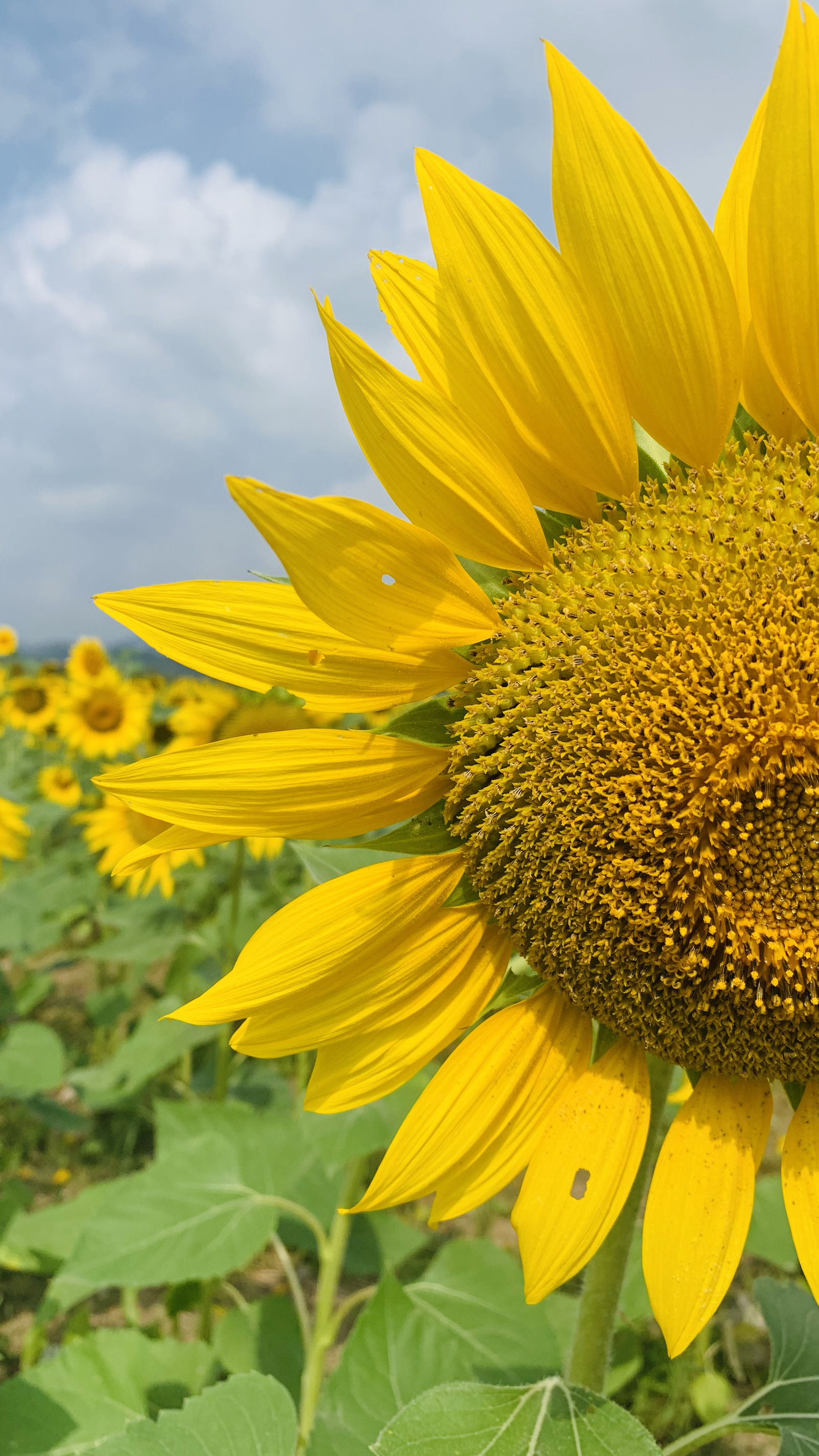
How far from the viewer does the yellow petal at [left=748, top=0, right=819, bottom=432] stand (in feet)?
3.21

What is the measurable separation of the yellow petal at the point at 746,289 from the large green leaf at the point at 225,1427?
1.47m

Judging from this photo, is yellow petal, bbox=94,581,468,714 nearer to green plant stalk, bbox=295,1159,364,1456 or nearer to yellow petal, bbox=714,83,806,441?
yellow petal, bbox=714,83,806,441

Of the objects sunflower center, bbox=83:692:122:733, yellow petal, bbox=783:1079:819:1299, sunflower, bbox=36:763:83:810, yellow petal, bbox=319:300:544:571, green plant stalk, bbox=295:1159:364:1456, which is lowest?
green plant stalk, bbox=295:1159:364:1456

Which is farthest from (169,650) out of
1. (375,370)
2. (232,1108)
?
(232,1108)

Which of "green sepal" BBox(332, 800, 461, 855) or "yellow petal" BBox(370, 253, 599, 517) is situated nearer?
"yellow petal" BBox(370, 253, 599, 517)

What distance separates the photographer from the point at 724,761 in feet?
3.49

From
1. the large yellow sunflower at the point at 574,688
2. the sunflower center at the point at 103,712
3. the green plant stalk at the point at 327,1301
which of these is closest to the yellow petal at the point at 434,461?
the large yellow sunflower at the point at 574,688

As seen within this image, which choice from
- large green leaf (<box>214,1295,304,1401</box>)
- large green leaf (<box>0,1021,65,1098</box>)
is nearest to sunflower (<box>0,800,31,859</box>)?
large green leaf (<box>0,1021,65,1098</box>)

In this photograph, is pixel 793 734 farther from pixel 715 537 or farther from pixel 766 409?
pixel 766 409

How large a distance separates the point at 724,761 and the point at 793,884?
0.57 feet

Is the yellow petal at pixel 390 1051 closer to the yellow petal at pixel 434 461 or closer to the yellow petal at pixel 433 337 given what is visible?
the yellow petal at pixel 434 461

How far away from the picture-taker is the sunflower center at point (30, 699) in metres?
9.77

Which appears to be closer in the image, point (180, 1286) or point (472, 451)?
point (472, 451)

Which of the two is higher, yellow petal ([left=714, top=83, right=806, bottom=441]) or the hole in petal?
yellow petal ([left=714, top=83, right=806, bottom=441])
